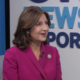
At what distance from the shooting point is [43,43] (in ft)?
4.17

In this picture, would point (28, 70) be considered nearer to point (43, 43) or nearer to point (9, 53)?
point (9, 53)

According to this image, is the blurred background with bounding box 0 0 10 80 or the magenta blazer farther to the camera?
the blurred background with bounding box 0 0 10 80

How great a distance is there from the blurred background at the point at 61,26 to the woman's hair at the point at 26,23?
87 cm

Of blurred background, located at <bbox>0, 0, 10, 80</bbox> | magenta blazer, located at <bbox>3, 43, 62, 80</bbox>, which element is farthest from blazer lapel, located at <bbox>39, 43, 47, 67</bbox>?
blurred background, located at <bbox>0, 0, 10, 80</bbox>

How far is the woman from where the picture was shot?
1.03m

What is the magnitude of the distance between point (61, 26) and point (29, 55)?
0.98m

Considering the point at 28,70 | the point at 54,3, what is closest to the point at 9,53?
the point at 28,70

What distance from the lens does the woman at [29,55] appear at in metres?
1.03

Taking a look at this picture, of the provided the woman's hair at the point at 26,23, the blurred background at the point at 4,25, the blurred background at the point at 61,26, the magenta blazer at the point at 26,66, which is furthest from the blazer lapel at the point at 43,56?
the blurred background at the point at 4,25

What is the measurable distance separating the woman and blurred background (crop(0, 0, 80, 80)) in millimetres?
786

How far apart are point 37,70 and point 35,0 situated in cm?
124

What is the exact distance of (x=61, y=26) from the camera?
1.89 metres

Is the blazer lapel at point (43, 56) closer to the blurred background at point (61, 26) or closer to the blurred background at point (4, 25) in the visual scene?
the blurred background at point (61, 26)

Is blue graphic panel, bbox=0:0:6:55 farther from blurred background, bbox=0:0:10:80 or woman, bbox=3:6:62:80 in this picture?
woman, bbox=3:6:62:80
